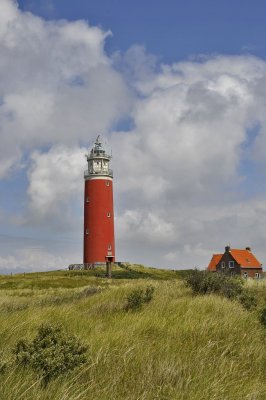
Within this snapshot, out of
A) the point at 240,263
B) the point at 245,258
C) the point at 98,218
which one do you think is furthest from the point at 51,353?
the point at 245,258

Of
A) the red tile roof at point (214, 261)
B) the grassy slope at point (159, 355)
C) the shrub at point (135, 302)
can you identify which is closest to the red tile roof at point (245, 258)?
the red tile roof at point (214, 261)

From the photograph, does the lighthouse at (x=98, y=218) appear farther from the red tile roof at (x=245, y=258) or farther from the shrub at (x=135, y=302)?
the shrub at (x=135, y=302)

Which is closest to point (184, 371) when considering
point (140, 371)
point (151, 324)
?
point (140, 371)

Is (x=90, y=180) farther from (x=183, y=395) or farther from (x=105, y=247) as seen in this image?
(x=183, y=395)

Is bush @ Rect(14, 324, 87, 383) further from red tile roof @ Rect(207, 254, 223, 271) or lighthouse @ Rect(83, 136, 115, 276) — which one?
red tile roof @ Rect(207, 254, 223, 271)

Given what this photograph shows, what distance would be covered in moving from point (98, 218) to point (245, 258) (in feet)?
71.7

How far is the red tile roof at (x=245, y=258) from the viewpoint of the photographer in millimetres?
68637

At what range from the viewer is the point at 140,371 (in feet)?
17.9

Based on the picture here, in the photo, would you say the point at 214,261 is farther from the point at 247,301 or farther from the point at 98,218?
the point at 247,301

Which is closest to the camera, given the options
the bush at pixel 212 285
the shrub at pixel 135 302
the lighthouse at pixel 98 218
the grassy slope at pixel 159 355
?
the grassy slope at pixel 159 355

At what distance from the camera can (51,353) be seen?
555 centimetres

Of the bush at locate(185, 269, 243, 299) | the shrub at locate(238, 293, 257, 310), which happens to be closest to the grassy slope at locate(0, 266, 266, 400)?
the shrub at locate(238, 293, 257, 310)

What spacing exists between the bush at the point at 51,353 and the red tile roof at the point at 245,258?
211 feet

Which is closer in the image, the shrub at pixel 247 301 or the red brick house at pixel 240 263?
the shrub at pixel 247 301
